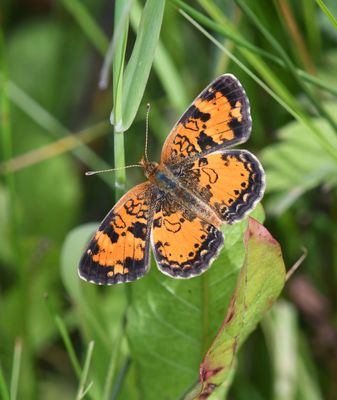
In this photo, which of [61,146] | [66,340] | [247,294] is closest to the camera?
[247,294]

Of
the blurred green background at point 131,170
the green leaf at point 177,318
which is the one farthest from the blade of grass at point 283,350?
the green leaf at point 177,318

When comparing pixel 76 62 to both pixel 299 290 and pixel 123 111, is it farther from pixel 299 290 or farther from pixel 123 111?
pixel 123 111

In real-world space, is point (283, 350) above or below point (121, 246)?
below

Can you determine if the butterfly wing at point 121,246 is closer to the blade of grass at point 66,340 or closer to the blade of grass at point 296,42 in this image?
the blade of grass at point 66,340

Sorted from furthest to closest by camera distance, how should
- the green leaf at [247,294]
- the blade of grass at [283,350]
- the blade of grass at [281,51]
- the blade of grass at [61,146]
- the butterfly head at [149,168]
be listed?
the blade of grass at [61,146], the blade of grass at [283,350], the butterfly head at [149,168], the blade of grass at [281,51], the green leaf at [247,294]

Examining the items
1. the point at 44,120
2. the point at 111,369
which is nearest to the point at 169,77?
the point at 44,120

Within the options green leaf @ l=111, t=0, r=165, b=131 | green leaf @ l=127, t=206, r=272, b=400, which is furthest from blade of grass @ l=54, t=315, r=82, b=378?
green leaf @ l=111, t=0, r=165, b=131

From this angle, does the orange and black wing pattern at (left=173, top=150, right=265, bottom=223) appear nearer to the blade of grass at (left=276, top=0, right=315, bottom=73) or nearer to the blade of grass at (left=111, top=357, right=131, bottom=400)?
the blade of grass at (left=111, top=357, right=131, bottom=400)

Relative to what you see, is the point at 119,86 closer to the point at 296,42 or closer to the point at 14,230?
the point at 14,230
